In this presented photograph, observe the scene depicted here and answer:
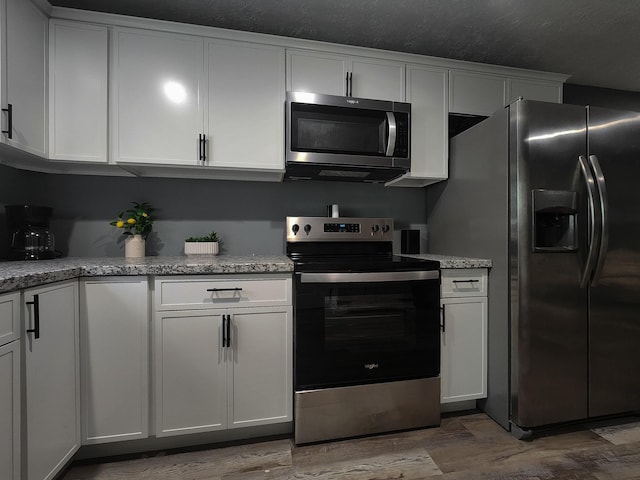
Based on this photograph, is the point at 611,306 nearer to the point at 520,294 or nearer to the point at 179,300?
the point at 520,294

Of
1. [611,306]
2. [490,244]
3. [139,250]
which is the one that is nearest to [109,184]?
[139,250]

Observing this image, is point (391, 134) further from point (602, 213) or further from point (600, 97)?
point (600, 97)

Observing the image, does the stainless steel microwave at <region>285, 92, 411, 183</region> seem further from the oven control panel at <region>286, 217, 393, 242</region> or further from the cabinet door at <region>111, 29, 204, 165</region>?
the cabinet door at <region>111, 29, 204, 165</region>

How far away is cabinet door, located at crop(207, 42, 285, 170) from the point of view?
1879 millimetres

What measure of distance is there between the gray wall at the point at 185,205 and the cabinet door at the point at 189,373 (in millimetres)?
751


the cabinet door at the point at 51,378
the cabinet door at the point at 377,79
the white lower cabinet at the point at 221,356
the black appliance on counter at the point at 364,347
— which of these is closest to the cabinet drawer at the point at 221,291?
the white lower cabinet at the point at 221,356

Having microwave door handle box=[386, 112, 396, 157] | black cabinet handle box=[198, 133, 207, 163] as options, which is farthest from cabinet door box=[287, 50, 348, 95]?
black cabinet handle box=[198, 133, 207, 163]

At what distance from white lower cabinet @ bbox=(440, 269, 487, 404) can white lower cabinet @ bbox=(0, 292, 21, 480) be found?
1.92 metres

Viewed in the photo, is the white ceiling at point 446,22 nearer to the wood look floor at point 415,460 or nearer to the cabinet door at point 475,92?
the cabinet door at point 475,92

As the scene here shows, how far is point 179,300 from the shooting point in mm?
1567

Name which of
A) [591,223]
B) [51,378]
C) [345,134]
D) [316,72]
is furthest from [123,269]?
[591,223]

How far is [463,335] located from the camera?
6.30 feet

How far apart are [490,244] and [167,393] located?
1.91m

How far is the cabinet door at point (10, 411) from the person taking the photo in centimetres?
103
